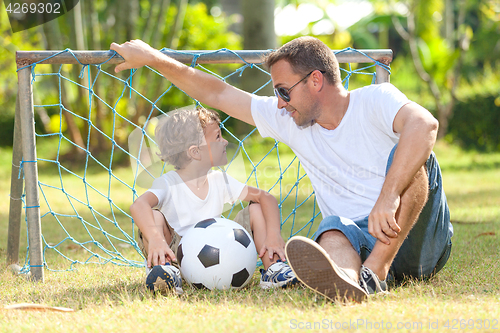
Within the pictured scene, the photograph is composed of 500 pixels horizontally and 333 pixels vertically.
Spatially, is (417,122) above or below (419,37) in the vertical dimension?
below

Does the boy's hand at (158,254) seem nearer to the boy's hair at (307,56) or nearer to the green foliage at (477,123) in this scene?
the boy's hair at (307,56)

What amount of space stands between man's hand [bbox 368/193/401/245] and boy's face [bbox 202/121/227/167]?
1.03 meters

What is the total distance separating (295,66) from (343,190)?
0.67 meters

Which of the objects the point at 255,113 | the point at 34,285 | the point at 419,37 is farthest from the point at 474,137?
the point at 34,285

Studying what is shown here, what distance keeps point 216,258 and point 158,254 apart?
0.94 feet

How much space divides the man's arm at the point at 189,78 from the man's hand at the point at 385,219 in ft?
3.37

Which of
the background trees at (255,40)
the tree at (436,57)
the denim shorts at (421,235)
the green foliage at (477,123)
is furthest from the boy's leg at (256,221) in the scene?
the tree at (436,57)

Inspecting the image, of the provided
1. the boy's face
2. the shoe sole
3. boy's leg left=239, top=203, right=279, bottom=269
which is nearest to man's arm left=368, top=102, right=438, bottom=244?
the shoe sole

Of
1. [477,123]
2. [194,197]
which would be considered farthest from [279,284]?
[477,123]

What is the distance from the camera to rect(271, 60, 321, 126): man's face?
2.45 metres

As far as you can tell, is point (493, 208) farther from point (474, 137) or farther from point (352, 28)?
point (352, 28)

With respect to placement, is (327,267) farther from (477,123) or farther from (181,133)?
(477,123)

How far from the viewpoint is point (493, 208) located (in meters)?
A: 4.98

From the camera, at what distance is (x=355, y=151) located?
245 cm
